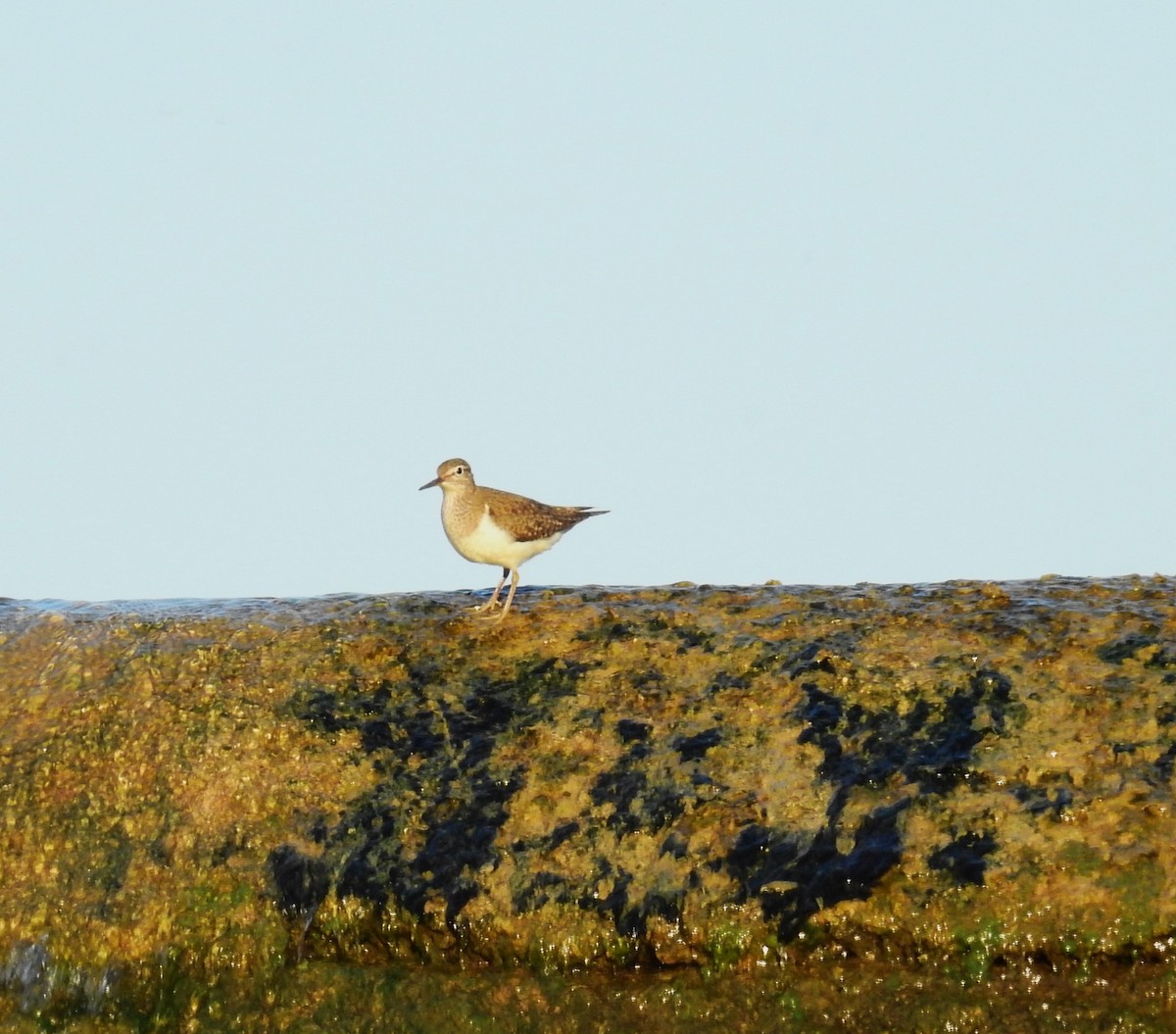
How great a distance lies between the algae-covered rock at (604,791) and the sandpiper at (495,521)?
4.69 ft

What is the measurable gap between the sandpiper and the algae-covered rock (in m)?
1.43

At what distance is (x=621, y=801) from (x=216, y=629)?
3.28 meters

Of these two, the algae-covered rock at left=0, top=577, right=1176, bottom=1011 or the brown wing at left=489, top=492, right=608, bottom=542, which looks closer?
the algae-covered rock at left=0, top=577, right=1176, bottom=1011

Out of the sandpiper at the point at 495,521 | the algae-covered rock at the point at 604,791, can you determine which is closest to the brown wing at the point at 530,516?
the sandpiper at the point at 495,521

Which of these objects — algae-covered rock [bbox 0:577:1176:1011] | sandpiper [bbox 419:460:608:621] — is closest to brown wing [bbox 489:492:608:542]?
sandpiper [bbox 419:460:608:621]

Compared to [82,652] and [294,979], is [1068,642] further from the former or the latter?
[82,652]

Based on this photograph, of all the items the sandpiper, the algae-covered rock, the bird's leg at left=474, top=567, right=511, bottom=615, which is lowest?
the algae-covered rock

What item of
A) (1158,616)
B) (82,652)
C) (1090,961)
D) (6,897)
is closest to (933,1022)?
(1090,961)

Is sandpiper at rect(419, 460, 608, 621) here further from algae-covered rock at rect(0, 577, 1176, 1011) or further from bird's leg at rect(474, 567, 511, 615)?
algae-covered rock at rect(0, 577, 1176, 1011)

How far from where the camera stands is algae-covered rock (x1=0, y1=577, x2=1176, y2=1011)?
704 centimetres

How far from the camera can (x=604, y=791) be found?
763cm

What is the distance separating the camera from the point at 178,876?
25.1 feet

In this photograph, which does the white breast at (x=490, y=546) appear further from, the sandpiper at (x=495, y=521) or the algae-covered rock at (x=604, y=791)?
the algae-covered rock at (x=604, y=791)

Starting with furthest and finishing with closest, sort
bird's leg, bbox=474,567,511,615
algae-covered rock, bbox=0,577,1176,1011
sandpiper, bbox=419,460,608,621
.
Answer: sandpiper, bbox=419,460,608,621 → bird's leg, bbox=474,567,511,615 → algae-covered rock, bbox=0,577,1176,1011
